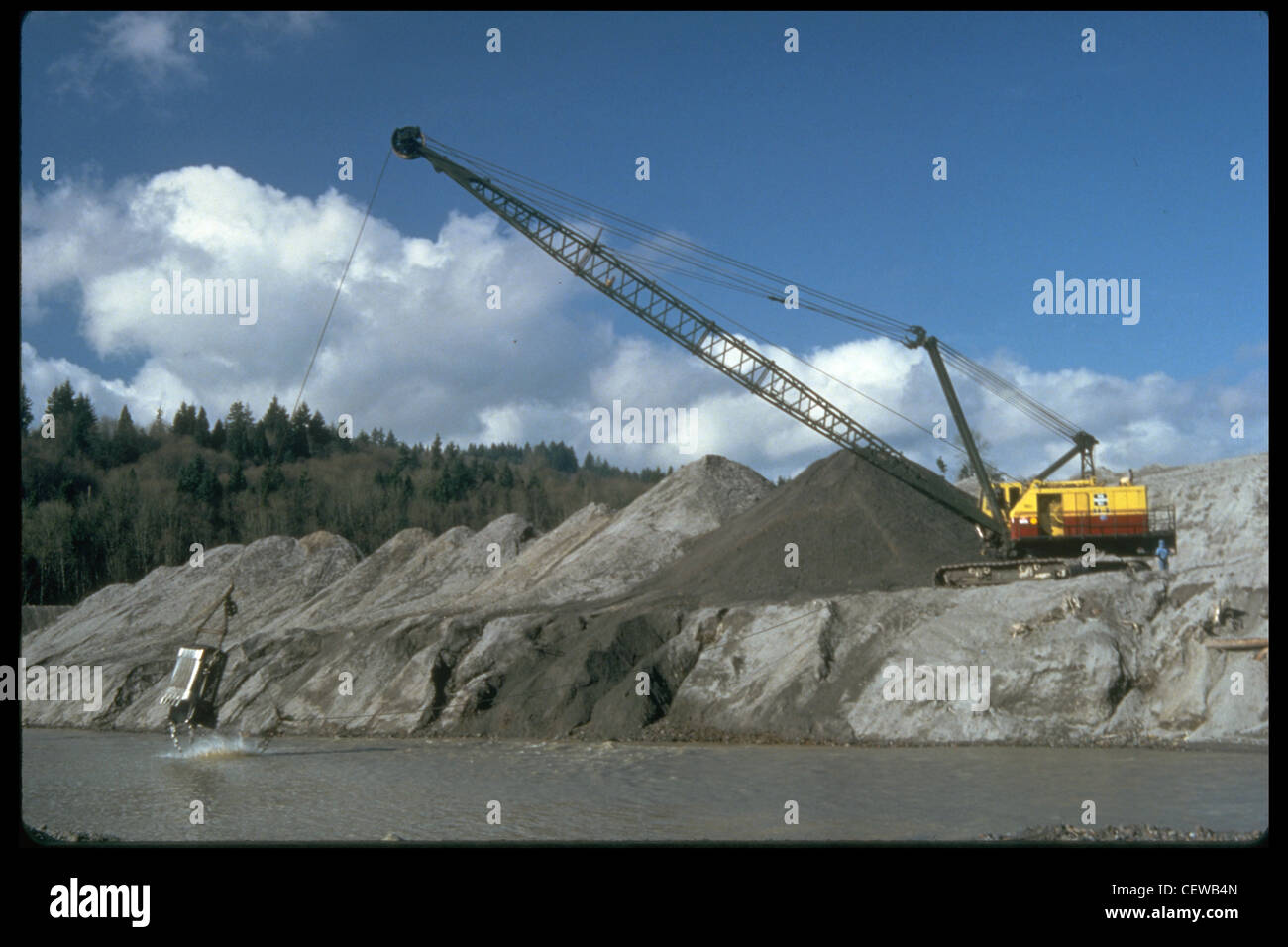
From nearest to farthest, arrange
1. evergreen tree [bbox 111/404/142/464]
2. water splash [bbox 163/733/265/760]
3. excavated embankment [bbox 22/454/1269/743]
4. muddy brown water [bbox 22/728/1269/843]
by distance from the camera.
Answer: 1. muddy brown water [bbox 22/728/1269/843]
2. excavated embankment [bbox 22/454/1269/743]
3. water splash [bbox 163/733/265/760]
4. evergreen tree [bbox 111/404/142/464]

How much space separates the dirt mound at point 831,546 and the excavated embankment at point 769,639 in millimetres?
89

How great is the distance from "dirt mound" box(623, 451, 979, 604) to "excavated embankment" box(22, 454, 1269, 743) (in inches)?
3.5

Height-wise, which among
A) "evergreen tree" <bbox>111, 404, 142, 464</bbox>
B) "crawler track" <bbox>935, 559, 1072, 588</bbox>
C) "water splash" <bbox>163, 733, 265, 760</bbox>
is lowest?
"water splash" <bbox>163, 733, 265, 760</bbox>

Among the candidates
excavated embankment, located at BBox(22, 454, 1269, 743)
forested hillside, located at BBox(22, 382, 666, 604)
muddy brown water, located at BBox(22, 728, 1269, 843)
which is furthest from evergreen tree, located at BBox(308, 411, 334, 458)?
muddy brown water, located at BBox(22, 728, 1269, 843)

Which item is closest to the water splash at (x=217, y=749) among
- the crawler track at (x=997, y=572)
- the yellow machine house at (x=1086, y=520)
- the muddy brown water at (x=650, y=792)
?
the muddy brown water at (x=650, y=792)

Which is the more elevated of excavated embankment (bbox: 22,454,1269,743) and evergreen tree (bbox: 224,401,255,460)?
evergreen tree (bbox: 224,401,255,460)

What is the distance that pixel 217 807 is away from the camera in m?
14.2

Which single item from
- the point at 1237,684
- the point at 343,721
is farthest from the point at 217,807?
the point at 1237,684

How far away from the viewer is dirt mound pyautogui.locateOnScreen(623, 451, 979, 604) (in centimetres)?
2727

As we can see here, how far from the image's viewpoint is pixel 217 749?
73.9ft

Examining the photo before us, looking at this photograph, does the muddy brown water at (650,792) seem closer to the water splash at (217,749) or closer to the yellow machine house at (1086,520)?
the water splash at (217,749)

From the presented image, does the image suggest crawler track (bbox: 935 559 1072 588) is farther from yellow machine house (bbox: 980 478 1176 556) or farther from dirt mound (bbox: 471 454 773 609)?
dirt mound (bbox: 471 454 773 609)

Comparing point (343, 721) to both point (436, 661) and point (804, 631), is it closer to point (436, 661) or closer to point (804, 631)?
point (436, 661)

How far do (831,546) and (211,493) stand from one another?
230 ft
